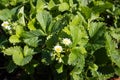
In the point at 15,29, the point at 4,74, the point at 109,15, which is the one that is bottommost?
the point at 4,74

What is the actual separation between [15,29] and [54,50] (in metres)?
0.46

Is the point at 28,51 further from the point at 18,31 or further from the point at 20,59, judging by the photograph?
the point at 18,31

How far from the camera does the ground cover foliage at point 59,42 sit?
2.35m

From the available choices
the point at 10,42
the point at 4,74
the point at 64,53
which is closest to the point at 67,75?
the point at 64,53

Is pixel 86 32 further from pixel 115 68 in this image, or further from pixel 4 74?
pixel 4 74

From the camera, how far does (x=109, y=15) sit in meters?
3.04

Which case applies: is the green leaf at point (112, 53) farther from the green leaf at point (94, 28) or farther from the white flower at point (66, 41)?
the white flower at point (66, 41)

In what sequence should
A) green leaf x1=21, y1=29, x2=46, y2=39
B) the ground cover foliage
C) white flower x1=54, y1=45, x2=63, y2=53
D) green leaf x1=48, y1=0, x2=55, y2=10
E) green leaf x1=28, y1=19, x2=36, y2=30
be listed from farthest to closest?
green leaf x1=48, y1=0, x2=55, y2=10 → green leaf x1=28, y1=19, x2=36, y2=30 → green leaf x1=21, y1=29, x2=46, y2=39 → the ground cover foliage → white flower x1=54, y1=45, x2=63, y2=53

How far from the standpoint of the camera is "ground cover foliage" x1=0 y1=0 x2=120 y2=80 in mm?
2354

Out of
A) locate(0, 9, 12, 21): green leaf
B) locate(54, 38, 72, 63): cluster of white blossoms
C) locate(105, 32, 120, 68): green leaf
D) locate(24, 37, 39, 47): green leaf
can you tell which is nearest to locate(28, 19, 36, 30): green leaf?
locate(24, 37, 39, 47): green leaf

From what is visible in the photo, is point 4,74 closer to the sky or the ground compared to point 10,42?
closer to the ground

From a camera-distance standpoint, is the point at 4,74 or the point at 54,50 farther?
the point at 4,74

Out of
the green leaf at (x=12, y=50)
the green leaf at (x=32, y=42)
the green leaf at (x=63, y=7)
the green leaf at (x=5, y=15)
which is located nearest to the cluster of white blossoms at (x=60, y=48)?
the green leaf at (x=32, y=42)

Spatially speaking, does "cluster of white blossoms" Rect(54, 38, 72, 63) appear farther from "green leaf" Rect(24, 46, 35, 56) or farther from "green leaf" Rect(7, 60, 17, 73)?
"green leaf" Rect(7, 60, 17, 73)
